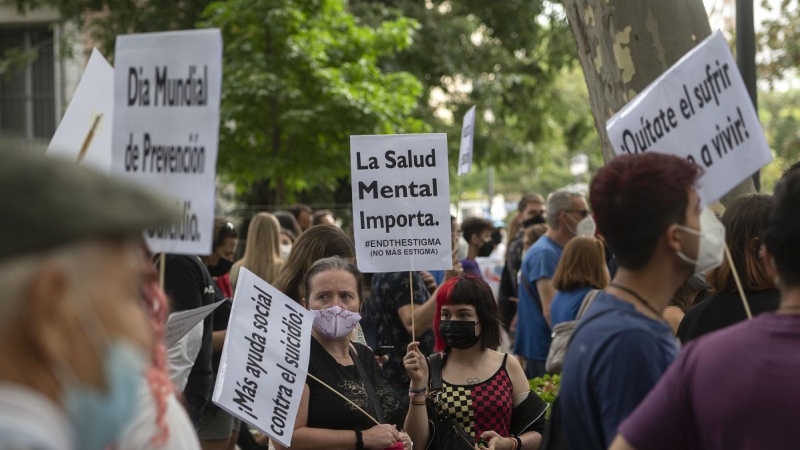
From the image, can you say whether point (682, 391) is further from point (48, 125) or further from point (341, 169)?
point (48, 125)

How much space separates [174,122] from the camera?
3.49 meters

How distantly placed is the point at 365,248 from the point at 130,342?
172 inches

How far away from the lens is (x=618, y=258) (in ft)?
9.88

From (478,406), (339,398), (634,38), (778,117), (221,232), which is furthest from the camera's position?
(778,117)

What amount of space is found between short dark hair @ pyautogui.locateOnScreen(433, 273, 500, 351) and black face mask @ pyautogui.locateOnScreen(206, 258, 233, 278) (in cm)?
294

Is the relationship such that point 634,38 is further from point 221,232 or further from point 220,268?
point 220,268

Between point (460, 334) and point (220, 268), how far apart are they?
3276mm

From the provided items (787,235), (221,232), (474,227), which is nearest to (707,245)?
(787,235)

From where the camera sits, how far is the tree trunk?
21.6 feet

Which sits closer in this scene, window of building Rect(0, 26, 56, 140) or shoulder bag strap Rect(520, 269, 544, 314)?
shoulder bag strap Rect(520, 269, 544, 314)

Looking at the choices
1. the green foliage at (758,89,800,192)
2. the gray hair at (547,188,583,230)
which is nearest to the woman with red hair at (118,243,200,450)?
the gray hair at (547,188,583,230)

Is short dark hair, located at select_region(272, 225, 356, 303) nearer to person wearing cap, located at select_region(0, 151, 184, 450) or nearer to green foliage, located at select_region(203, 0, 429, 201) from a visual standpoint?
person wearing cap, located at select_region(0, 151, 184, 450)

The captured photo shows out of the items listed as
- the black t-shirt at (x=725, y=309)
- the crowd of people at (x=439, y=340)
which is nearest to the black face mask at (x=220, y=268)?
the crowd of people at (x=439, y=340)

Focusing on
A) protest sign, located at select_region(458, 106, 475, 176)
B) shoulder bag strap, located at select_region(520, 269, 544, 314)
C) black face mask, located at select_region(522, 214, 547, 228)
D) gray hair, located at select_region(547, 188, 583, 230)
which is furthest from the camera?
black face mask, located at select_region(522, 214, 547, 228)
